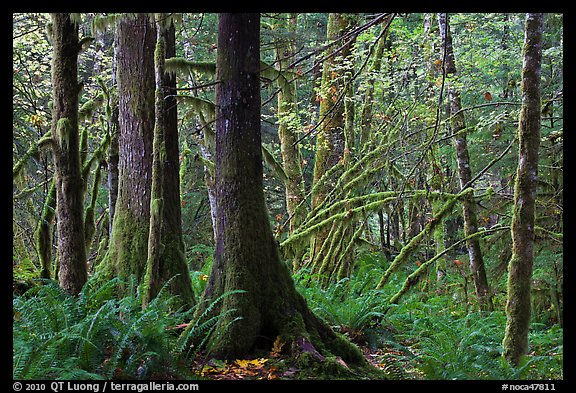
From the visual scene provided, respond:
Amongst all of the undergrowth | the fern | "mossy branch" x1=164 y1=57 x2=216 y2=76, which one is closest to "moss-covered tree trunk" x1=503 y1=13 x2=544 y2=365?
the undergrowth

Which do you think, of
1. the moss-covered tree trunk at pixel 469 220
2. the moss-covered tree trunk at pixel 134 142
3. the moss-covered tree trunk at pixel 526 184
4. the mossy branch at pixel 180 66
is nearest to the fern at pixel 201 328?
the moss-covered tree trunk at pixel 134 142

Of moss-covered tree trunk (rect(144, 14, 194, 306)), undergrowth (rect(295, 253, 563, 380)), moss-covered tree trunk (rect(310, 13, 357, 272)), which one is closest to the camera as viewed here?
undergrowth (rect(295, 253, 563, 380))

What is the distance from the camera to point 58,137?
6453 mm

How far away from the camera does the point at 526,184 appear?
18.7 ft

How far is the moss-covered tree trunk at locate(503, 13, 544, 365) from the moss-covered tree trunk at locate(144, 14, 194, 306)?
164 inches

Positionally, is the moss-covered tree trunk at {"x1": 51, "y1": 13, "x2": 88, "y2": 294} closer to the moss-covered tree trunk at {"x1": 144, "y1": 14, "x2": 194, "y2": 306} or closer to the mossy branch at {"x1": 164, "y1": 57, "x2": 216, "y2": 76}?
the moss-covered tree trunk at {"x1": 144, "y1": 14, "x2": 194, "y2": 306}

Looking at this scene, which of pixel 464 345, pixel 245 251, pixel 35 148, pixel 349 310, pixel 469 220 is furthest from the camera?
pixel 469 220

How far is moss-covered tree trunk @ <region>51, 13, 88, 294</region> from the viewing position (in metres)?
6.47

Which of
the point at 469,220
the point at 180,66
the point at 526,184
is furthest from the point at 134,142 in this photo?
the point at 469,220

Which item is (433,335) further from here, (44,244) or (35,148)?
(35,148)

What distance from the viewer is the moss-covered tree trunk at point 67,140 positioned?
6469 millimetres

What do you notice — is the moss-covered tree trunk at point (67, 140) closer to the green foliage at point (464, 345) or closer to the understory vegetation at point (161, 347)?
the understory vegetation at point (161, 347)

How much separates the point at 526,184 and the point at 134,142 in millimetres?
5547
